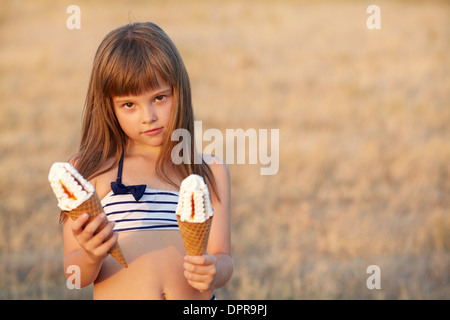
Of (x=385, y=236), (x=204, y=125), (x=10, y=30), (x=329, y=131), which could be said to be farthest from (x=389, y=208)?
(x=10, y=30)

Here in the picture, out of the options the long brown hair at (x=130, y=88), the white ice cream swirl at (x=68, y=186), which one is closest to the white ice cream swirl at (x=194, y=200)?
the white ice cream swirl at (x=68, y=186)

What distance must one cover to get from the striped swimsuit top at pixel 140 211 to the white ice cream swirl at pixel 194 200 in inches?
12.7

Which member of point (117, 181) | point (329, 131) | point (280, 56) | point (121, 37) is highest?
point (280, 56)

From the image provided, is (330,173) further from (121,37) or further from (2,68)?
(2,68)

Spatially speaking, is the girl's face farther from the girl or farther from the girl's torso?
the girl's torso

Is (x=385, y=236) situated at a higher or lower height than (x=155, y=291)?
higher

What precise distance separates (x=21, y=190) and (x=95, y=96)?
3.64 m

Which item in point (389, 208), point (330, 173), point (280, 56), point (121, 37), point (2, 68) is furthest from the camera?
point (280, 56)

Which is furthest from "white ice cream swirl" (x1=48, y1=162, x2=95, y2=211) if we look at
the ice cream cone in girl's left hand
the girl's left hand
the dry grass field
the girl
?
the dry grass field

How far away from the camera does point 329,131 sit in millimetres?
7621

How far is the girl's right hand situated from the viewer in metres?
1.92

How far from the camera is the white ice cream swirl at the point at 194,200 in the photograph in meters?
1.90

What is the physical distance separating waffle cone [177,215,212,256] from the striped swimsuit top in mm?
271

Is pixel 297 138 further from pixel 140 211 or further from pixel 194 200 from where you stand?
pixel 194 200
